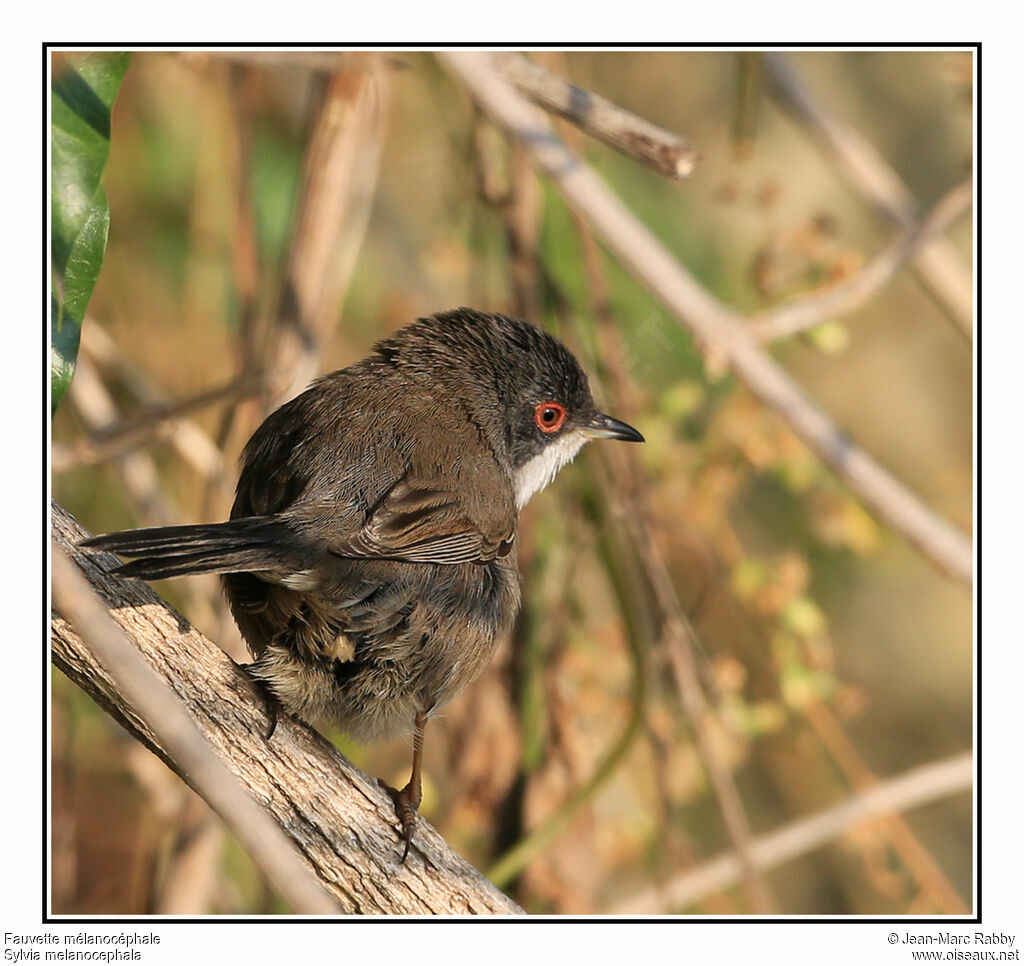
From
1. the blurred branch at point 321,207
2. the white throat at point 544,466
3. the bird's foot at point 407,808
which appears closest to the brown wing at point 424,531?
the white throat at point 544,466

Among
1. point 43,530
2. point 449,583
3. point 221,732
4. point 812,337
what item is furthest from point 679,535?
point 43,530

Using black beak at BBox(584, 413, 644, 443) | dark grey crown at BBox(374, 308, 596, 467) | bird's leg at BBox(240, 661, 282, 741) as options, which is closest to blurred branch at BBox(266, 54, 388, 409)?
dark grey crown at BBox(374, 308, 596, 467)

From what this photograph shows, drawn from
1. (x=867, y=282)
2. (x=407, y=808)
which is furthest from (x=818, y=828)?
(x=867, y=282)

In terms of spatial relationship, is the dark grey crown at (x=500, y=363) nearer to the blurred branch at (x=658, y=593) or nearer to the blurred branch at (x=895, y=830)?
the blurred branch at (x=658, y=593)

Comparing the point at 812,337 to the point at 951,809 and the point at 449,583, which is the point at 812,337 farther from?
the point at 951,809

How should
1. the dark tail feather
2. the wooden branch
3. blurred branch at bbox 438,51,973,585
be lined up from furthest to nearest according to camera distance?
blurred branch at bbox 438,51,973,585 → the wooden branch → the dark tail feather

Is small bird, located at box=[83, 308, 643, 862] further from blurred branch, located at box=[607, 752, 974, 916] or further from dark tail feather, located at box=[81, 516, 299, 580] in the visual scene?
blurred branch, located at box=[607, 752, 974, 916]
